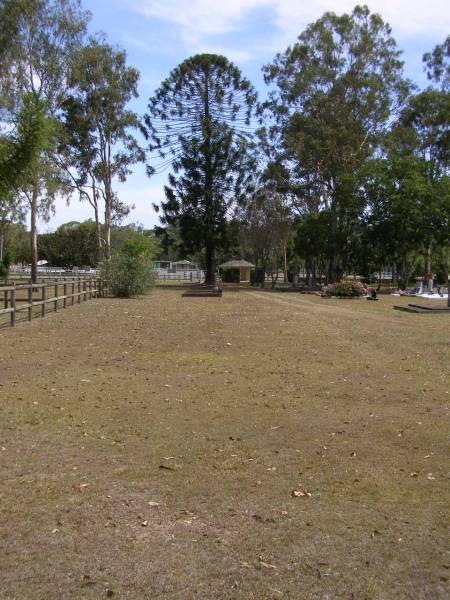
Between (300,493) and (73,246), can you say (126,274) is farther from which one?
(73,246)

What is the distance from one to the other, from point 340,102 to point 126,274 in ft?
77.9

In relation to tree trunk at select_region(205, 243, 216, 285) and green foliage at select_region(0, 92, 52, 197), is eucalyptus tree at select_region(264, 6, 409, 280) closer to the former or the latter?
tree trunk at select_region(205, 243, 216, 285)

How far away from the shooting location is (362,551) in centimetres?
345

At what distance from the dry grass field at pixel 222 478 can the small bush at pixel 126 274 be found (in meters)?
19.2

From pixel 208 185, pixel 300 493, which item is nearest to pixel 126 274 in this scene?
pixel 208 185

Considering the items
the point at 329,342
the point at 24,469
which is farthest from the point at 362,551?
the point at 329,342

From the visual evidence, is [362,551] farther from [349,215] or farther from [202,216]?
[202,216]

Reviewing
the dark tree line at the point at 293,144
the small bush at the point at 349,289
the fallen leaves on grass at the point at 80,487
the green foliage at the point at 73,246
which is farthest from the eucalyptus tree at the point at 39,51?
the green foliage at the point at 73,246

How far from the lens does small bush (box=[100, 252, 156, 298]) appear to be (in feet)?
94.9

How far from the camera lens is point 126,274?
29000 millimetres

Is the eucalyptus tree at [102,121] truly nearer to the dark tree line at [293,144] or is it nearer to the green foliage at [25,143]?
the dark tree line at [293,144]

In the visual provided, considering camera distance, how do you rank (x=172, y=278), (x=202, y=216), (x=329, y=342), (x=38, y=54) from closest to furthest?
(x=329, y=342) → (x=38, y=54) → (x=202, y=216) → (x=172, y=278)

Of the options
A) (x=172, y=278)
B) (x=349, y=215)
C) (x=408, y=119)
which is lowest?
(x=172, y=278)

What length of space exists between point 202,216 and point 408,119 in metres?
17.7
